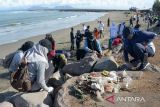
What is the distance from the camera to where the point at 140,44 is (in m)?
10.1

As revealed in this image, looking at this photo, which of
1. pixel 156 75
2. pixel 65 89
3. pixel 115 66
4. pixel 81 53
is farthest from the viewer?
pixel 81 53

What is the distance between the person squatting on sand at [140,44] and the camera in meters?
9.99

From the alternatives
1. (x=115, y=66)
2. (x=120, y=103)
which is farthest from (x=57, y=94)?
(x=115, y=66)

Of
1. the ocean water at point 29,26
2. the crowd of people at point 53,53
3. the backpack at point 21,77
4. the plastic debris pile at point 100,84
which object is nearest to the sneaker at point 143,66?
the crowd of people at point 53,53

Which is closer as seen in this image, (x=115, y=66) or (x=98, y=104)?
(x=98, y=104)

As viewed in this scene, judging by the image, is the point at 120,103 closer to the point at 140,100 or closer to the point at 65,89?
the point at 140,100

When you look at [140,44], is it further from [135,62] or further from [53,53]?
[53,53]

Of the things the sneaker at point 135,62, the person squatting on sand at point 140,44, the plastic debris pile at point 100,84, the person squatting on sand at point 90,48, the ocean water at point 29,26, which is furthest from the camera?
the ocean water at point 29,26

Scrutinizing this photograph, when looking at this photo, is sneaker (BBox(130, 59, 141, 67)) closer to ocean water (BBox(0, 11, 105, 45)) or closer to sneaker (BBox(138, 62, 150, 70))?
sneaker (BBox(138, 62, 150, 70))

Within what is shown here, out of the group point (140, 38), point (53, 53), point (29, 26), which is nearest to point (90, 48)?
point (53, 53)

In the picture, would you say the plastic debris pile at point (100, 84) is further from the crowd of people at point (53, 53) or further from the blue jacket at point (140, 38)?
the blue jacket at point (140, 38)

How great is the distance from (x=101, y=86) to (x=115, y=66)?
2.31 m

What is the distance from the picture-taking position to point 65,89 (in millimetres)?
7984

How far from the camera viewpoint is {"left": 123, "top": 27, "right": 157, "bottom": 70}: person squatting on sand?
9.99 metres
